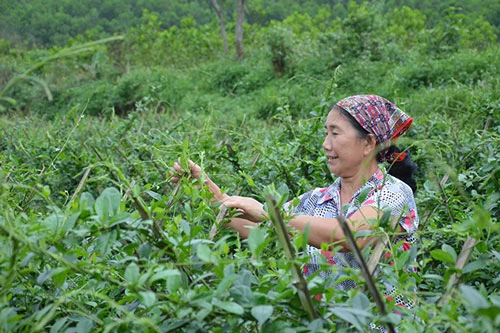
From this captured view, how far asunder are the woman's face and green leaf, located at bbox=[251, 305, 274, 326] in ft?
4.12

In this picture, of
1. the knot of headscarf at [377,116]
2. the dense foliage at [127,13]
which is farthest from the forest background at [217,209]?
the dense foliage at [127,13]

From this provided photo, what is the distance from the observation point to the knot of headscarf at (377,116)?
2098 millimetres

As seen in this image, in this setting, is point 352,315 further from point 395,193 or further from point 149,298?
point 395,193

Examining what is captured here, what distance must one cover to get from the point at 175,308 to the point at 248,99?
10098 mm

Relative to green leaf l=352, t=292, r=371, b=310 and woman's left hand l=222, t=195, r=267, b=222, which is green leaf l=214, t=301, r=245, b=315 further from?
woman's left hand l=222, t=195, r=267, b=222

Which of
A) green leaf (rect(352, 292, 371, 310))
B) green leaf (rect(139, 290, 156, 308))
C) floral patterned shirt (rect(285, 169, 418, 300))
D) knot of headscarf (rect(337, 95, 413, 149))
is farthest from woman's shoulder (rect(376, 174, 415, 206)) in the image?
green leaf (rect(139, 290, 156, 308))

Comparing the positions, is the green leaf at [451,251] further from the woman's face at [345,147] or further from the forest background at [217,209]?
the woman's face at [345,147]

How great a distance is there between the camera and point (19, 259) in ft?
3.55

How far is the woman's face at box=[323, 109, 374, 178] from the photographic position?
6.93ft

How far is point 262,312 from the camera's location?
2.96 ft

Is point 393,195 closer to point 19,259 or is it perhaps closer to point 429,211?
point 429,211

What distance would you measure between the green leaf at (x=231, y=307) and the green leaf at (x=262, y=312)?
0.06 ft

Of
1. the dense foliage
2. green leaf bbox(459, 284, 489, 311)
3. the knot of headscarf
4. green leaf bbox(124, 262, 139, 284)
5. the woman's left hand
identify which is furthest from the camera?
the dense foliage

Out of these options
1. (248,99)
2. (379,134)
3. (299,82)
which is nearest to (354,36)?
(299,82)
